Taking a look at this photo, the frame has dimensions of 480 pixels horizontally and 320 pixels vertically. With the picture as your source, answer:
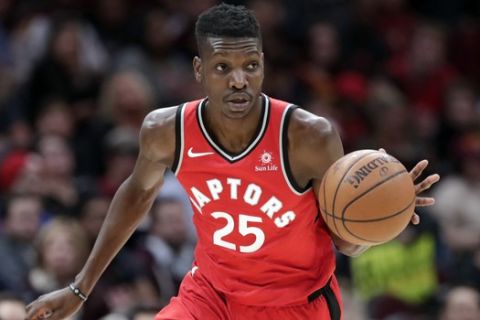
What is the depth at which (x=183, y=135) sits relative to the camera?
5.39 metres

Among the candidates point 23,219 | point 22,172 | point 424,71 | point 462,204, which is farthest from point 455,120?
point 23,219

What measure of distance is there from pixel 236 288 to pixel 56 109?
543 cm

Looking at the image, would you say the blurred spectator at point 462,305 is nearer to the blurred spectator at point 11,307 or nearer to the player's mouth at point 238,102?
the blurred spectator at point 11,307

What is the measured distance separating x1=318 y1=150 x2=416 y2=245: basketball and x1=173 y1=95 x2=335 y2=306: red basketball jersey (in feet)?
1.10

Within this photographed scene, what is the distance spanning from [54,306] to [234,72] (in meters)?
1.54

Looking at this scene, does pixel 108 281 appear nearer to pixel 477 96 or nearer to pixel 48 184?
pixel 48 184

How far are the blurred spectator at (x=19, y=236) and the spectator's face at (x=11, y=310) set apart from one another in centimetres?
100

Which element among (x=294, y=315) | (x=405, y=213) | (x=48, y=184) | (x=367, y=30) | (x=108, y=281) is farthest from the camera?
(x=367, y=30)

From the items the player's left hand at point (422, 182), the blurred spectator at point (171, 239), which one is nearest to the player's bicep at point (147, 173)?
the player's left hand at point (422, 182)

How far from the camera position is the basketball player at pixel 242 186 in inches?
203

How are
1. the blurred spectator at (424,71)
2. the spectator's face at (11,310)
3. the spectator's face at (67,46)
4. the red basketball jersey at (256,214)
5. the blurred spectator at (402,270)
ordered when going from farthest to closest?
the blurred spectator at (424,71) < the spectator's face at (67,46) < the blurred spectator at (402,270) < the spectator's face at (11,310) < the red basketball jersey at (256,214)

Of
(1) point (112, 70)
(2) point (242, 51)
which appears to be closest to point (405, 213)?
(2) point (242, 51)

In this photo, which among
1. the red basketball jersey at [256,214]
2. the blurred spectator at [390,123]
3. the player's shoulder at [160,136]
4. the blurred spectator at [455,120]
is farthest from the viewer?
the blurred spectator at [455,120]

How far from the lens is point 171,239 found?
934cm
